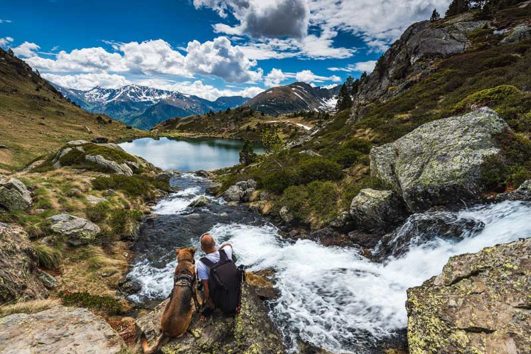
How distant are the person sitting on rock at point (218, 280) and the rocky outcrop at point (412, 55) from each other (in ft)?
171

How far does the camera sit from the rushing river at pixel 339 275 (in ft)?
34.1

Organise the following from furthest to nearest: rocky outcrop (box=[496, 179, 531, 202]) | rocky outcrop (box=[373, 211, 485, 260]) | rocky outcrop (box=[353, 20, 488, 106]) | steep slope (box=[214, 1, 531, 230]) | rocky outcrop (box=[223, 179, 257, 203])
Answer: rocky outcrop (box=[353, 20, 488, 106]) < rocky outcrop (box=[223, 179, 257, 203]) < steep slope (box=[214, 1, 531, 230]) < rocky outcrop (box=[373, 211, 485, 260]) < rocky outcrop (box=[496, 179, 531, 202])

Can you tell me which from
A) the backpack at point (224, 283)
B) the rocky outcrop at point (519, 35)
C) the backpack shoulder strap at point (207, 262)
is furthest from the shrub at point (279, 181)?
the rocky outcrop at point (519, 35)

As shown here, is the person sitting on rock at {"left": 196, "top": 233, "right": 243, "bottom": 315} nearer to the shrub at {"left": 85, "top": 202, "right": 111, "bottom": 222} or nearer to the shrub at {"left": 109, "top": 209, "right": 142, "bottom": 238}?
the shrub at {"left": 109, "top": 209, "right": 142, "bottom": 238}

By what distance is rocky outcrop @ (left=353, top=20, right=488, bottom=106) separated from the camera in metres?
55.6

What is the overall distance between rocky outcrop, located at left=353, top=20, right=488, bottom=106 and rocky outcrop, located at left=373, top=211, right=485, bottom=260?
142ft

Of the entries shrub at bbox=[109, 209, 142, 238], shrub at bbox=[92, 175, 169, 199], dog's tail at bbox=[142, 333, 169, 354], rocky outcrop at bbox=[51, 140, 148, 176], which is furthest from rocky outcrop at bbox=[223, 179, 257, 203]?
dog's tail at bbox=[142, 333, 169, 354]

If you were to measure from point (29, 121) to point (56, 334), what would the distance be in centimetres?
11381

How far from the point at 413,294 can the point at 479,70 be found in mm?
42558

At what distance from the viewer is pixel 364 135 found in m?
36.5

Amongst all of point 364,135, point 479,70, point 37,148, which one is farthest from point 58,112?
point 479,70

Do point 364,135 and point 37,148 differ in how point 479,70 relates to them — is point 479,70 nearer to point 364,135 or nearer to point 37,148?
point 364,135

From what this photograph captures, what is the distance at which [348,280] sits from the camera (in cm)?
1361

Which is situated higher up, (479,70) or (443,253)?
(479,70)
